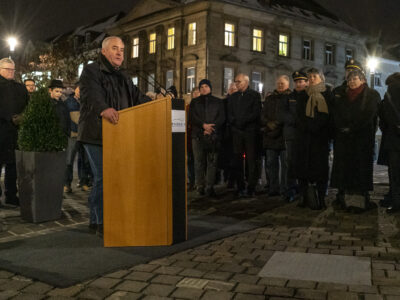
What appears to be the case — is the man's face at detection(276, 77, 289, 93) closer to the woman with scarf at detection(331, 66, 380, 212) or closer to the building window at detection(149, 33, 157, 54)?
the woman with scarf at detection(331, 66, 380, 212)

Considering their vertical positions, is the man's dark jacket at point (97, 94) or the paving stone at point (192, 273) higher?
the man's dark jacket at point (97, 94)

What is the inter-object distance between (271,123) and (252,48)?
29.8 metres

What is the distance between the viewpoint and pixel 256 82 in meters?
38.3

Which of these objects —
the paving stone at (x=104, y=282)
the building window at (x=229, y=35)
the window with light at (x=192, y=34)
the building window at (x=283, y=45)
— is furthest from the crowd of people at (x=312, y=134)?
the building window at (x=283, y=45)

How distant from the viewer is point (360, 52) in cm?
4509

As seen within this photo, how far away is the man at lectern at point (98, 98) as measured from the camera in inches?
216

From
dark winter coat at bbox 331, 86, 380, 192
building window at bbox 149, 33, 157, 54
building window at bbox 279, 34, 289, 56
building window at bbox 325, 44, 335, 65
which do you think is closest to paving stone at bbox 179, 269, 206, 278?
dark winter coat at bbox 331, 86, 380, 192

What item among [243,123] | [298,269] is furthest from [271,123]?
[298,269]

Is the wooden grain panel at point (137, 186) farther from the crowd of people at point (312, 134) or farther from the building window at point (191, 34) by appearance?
the building window at point (191, 34)

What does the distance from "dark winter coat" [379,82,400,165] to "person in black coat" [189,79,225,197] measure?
9.37 feet

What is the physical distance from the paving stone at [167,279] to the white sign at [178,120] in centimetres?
158

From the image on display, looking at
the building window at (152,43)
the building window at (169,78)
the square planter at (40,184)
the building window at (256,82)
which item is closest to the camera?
the square planter at (40,184)

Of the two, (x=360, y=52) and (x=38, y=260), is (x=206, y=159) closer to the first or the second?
(x=38, y=260)

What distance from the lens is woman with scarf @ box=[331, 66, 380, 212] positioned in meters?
7.41
